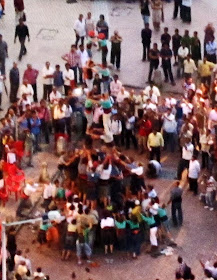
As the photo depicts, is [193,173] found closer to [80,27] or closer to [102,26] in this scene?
[102,26]

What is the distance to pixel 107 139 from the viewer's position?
29578 millimetres

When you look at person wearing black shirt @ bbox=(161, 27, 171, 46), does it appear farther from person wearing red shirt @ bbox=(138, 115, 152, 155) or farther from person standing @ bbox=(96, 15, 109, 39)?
person wearing red shirt @ bbox=(138, 115, 152, 155)

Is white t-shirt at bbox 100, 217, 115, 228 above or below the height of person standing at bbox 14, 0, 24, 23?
below

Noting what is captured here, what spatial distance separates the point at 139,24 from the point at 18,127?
10.4 metres

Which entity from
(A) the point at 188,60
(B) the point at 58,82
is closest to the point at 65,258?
(B) the point at 58,82

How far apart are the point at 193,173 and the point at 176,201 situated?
1.50 metres

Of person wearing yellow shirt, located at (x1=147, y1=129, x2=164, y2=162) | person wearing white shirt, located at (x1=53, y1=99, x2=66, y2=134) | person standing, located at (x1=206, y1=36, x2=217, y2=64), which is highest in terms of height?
person standing, located at (x1=206, y1=36, x2=217, y2=64)

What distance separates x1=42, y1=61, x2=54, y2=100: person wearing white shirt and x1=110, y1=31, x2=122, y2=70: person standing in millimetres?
2964

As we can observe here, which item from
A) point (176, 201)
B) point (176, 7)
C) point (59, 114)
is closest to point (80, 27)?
point (176, 7)

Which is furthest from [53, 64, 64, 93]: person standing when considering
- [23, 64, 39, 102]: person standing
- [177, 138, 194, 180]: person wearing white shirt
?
[177, 138, 194, 180]: person wearing white shirt

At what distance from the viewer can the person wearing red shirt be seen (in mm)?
29234

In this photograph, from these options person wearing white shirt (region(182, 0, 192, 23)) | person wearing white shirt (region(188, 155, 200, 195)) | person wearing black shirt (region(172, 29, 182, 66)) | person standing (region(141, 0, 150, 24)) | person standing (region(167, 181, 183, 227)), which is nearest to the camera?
person standing (region(167, 181, 183, 227))

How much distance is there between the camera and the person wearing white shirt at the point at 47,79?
3206 centimetres

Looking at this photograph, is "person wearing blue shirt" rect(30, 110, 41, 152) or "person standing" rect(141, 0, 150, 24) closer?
"person wearing blue shirt" rect(30, 110, 41, 152)
